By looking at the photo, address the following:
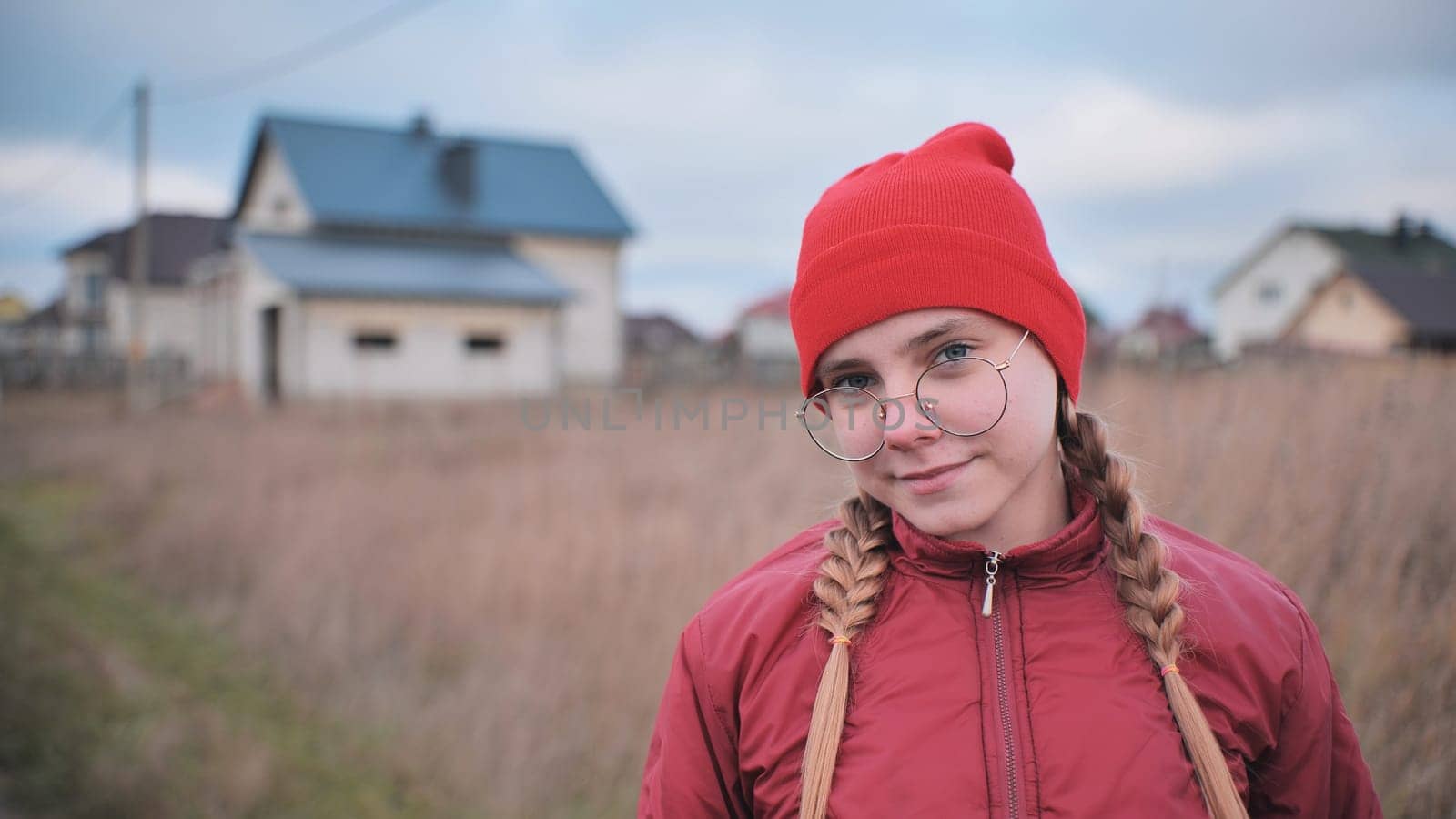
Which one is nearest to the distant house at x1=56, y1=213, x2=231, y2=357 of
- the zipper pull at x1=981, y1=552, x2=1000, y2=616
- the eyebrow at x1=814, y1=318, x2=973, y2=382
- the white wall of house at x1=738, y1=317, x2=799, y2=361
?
the white wall of house at x1=738, y1=317, x2=799, y2=361

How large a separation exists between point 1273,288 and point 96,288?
3953cm

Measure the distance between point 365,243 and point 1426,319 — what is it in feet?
78.2

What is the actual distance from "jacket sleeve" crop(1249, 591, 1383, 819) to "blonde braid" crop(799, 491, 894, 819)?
2.12ft

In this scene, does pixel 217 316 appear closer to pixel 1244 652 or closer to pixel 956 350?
pixel 956 350

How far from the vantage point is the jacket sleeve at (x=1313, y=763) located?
1.46m

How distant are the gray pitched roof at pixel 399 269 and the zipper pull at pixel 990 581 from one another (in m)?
18.4

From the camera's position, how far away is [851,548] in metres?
1.64

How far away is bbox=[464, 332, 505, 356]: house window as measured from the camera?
20.1 metres

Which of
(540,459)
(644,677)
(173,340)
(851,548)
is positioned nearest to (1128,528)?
(851,548)

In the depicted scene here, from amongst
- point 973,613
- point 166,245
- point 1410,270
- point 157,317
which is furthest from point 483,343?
point 1410,270

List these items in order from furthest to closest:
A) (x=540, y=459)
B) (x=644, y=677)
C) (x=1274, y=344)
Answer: (x=540, y=459) < (x=1274, y=344) < (x=644, y=677)

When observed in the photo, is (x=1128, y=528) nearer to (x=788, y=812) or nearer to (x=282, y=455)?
(x=788, y=812)

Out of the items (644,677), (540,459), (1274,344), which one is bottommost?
(644,677)

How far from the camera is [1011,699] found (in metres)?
1.43
